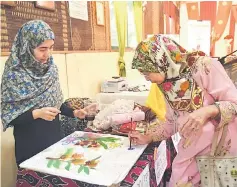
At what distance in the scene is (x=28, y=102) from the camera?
1.18 meters

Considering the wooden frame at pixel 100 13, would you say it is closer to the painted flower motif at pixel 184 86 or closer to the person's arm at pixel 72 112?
the person's arm at pixel 72 112

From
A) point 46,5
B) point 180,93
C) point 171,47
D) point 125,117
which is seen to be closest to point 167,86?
point 180,93

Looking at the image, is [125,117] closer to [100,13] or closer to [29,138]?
[29,138]

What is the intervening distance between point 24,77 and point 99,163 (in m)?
0.55

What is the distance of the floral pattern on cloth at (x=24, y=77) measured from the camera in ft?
3.71

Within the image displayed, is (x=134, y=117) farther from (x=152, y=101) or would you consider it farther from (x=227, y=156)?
(x=227, y=156)

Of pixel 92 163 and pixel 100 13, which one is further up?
pixel 100 13

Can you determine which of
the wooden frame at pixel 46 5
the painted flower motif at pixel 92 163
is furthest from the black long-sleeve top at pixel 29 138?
the wooden frame at pixel 46 5

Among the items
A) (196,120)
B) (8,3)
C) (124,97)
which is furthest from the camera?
(124,97)

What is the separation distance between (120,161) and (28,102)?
54 centimetres

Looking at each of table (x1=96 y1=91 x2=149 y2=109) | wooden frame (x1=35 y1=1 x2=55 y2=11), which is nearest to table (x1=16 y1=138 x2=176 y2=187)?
table (x1=96 y1=91 x2=149 y2=109)

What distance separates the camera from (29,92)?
118 centimetres

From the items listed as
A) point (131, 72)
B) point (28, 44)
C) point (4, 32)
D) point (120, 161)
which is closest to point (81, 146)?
point (120, 161)

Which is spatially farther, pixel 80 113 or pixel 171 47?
pixel 80 113
